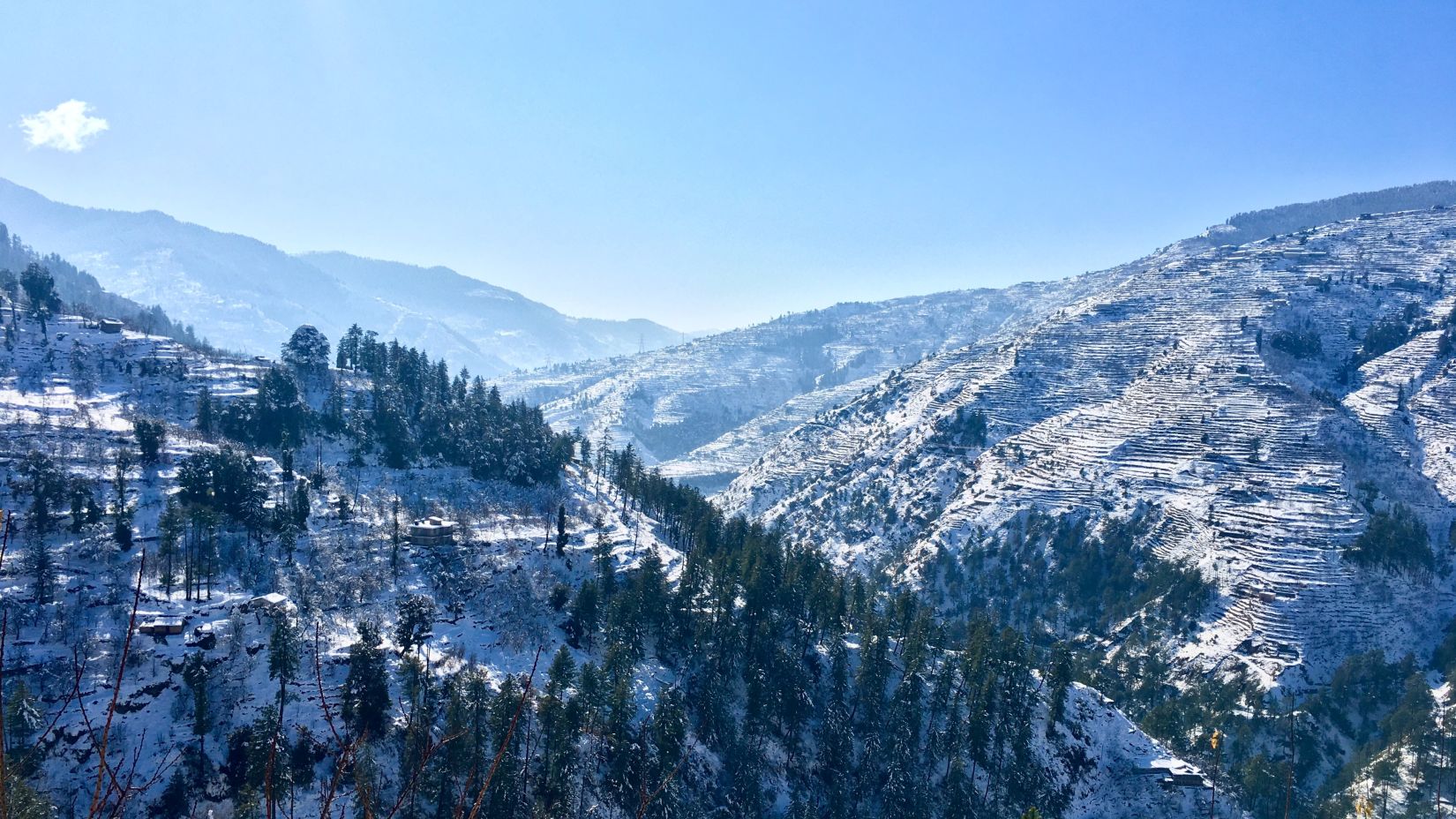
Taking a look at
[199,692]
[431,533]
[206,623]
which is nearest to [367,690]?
[199,692]

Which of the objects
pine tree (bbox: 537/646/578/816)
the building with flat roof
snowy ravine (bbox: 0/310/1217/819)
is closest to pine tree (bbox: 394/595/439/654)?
snowy ravine (bbox: 0/310/1217/819)

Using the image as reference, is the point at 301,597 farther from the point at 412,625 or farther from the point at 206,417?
the point at 206,417

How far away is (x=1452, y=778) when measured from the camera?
10256 cm

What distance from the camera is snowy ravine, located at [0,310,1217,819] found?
7475 cm

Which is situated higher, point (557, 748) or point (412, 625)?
point (412, 625)

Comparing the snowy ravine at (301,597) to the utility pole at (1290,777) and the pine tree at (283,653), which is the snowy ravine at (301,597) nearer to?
the pine tree at (283,653)

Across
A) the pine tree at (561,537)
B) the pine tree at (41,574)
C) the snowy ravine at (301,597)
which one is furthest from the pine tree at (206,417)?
the pine tree at (561,537)

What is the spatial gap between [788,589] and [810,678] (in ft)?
42.3

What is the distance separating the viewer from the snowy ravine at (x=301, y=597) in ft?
245

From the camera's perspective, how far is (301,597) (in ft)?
310

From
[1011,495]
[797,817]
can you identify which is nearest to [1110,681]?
[1011,495]

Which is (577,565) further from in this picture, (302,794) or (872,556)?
(872,556)

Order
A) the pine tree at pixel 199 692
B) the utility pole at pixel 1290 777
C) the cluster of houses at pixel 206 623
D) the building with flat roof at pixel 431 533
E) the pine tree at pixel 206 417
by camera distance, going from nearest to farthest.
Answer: the utility pole at pixel 1290 777
the pine tree at pixel 199 692
the cluster of houses at pixel 206 623
the building with flat roof at pixel 431 533
the pine tree at pixel 206 417

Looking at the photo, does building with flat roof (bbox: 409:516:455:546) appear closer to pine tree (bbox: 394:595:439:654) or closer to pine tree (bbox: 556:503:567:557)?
pine tree (bbox: 556:503:567:557)
